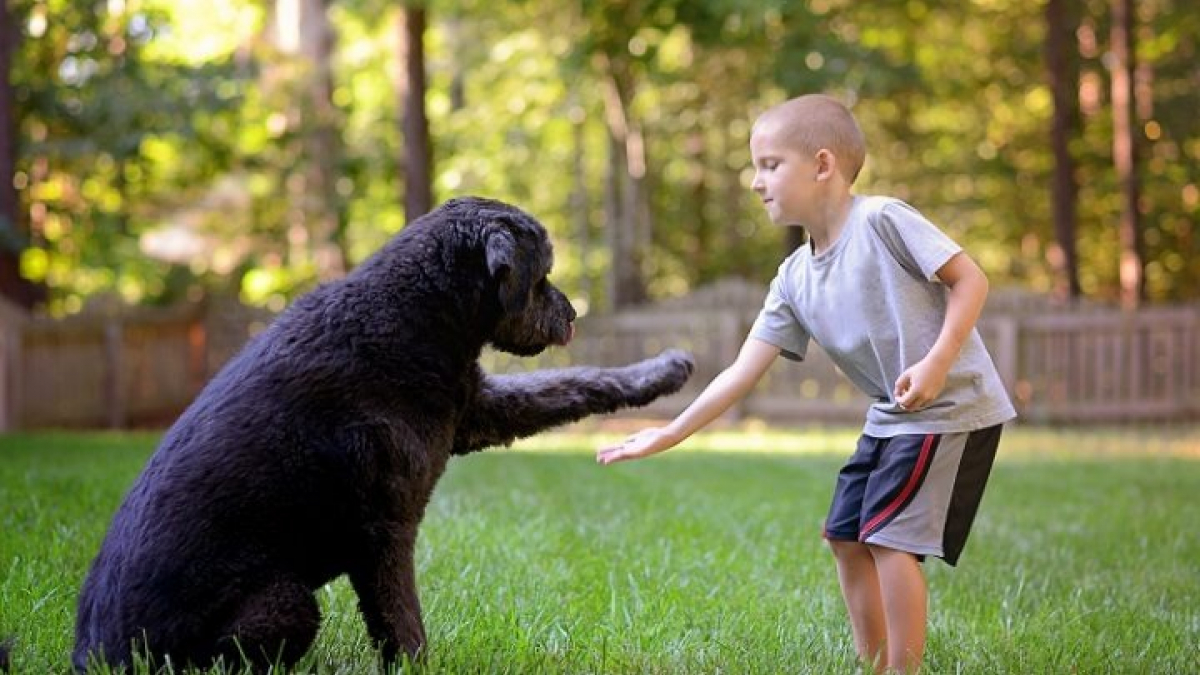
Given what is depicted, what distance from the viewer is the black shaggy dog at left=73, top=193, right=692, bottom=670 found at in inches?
127

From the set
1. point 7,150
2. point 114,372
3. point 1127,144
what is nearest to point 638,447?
point 7,150

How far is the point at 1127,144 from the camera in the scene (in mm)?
19391

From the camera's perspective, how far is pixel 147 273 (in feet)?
74.7

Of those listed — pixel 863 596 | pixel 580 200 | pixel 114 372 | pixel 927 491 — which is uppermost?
pixel 580 200

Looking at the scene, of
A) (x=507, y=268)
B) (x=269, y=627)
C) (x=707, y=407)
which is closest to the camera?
(x=269, y=627)

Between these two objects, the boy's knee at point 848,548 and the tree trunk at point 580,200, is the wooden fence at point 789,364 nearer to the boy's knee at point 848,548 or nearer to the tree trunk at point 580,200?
the tree trunk at point 580,200

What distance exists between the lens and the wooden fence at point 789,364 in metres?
17.1

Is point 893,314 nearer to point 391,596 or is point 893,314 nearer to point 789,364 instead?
point 391,596

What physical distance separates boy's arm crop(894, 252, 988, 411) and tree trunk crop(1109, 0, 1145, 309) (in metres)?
16.8

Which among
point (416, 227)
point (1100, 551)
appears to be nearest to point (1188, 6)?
point (1100, 551)

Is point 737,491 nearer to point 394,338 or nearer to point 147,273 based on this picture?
point 394,338

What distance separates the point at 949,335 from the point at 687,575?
7.57 ft

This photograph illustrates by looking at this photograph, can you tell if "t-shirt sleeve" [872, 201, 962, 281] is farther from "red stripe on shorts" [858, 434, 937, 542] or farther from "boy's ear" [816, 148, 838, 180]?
"red stripe on shorts" [858, 434, 937, 542]

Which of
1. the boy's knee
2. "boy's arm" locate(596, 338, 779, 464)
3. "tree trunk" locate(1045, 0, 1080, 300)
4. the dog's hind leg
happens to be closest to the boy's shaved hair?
"boy's arm" locate(596, 338, 779, 464)
